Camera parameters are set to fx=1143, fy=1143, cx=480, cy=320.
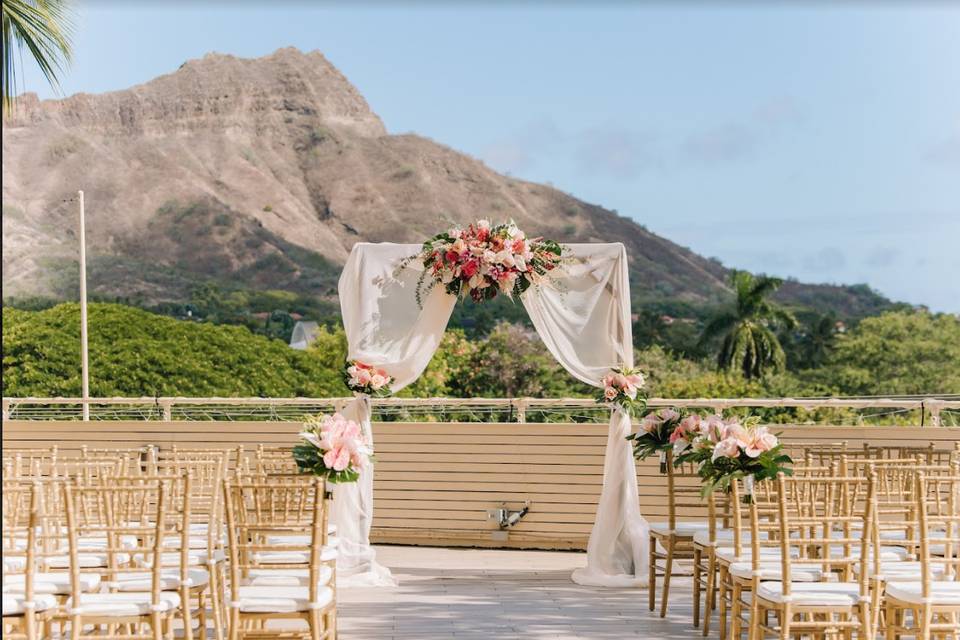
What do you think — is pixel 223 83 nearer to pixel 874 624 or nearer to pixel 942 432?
pixel 942 432

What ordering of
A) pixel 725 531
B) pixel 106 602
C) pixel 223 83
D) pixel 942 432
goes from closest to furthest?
pixel 106 602
pixel 725 531
pixel 942 432
pixel 223 83

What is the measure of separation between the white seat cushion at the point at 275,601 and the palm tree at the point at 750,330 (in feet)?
105

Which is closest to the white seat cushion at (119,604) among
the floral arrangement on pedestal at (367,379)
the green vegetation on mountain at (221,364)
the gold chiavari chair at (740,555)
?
the gold chiavari chair at (740,555)

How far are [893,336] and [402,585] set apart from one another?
109 feet

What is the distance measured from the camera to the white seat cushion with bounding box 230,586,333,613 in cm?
443

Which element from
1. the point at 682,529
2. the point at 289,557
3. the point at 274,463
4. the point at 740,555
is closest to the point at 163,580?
the point at 289,557

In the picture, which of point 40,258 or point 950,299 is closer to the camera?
point 40,258

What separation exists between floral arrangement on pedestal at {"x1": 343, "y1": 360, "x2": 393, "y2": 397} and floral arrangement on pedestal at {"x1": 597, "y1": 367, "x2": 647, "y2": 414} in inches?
58.3

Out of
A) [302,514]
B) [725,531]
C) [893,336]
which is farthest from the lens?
[893,336]

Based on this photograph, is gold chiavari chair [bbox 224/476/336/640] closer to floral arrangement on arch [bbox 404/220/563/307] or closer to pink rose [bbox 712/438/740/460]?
pink rose [bbox 712/438/740/460]

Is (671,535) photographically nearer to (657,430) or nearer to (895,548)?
(657,430)

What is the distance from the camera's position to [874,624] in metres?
4.50

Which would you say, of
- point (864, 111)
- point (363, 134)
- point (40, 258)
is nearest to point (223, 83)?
point (363, 134)

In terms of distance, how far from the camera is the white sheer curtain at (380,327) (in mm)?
7820
